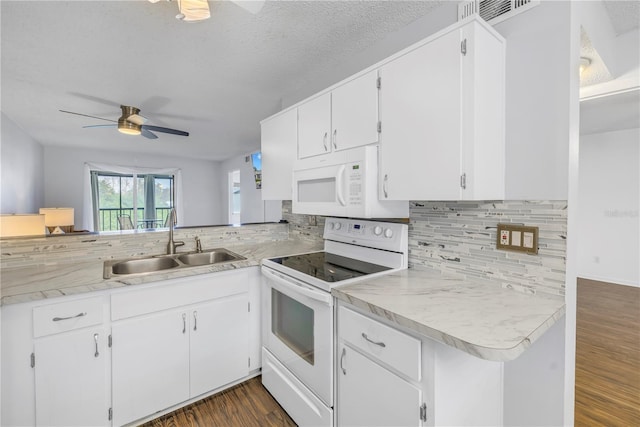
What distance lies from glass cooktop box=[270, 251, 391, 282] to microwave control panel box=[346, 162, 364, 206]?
0.40 metres

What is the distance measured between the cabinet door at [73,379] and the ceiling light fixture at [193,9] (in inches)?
63.7

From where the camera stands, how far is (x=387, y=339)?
1.12m

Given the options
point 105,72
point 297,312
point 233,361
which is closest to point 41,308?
point 233,361

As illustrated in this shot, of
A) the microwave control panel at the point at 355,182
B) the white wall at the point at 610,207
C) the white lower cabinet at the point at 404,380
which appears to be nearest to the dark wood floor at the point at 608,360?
the white wall at the point at 610,207

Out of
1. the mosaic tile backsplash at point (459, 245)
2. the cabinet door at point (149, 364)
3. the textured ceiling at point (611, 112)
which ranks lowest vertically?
the cabinet door at point (149, 364)

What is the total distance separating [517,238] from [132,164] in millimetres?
7424

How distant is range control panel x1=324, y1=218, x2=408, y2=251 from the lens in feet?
5.57

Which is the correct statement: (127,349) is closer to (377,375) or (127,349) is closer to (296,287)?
(296,287)

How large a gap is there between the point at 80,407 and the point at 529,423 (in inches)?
85.3

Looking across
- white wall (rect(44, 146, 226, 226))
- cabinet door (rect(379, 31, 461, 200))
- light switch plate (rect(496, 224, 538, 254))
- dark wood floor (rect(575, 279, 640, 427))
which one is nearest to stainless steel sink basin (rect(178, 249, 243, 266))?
cabinet door (rect(379, 31, 461, 200))

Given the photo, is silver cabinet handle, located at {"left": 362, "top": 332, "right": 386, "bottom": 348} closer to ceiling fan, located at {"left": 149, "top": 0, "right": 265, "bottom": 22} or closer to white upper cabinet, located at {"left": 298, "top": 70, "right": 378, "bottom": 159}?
white upper cabinet, located at {"left": 298, "top": 70, "right": 378, "bottom": 159}

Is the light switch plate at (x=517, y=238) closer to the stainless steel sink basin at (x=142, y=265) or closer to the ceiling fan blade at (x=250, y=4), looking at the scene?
the ceiling fan blade at (x=250, y=4)

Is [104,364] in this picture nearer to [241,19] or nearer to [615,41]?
[241,19]

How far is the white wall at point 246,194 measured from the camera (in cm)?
577
